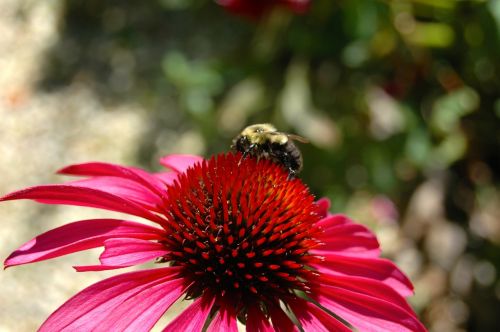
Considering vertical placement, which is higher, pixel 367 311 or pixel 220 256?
pixel 220 256

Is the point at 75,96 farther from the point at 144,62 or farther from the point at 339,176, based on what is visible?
the point at 339,176

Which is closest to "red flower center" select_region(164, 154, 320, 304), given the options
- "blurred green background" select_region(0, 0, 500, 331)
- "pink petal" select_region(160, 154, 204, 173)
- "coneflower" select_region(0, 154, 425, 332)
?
"coneflower" select_region(0, 154, 425, 332)

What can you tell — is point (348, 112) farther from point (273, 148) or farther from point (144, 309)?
point (144, 309)

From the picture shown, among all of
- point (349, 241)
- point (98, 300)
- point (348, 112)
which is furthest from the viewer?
point (348, 112)

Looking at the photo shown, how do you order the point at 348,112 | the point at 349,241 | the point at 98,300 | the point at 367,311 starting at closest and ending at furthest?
the point at 98,300 < the point at 367,311 < the point at 349,241 < the point at 348,112

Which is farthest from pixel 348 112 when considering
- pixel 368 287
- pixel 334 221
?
pixel 368 287

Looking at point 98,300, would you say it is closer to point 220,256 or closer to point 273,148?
point 220,256

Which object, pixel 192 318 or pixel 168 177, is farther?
pixel 168 177

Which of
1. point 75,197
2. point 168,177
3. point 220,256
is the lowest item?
point 220,256
